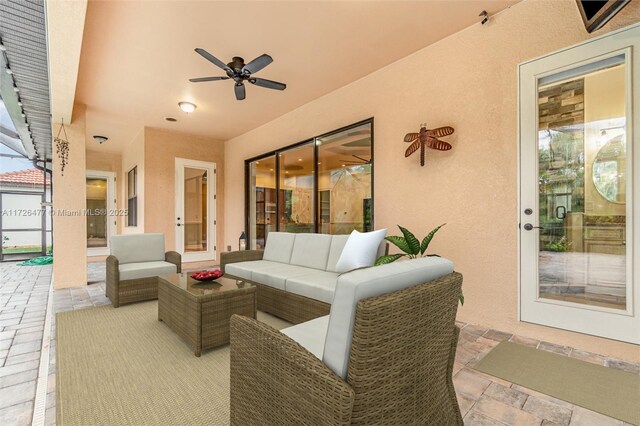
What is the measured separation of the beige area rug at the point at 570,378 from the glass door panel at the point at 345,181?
2179 mm

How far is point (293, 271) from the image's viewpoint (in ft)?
11.1

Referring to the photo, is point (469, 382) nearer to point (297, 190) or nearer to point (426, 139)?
point (426, 139)

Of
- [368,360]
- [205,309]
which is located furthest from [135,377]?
[368,360]

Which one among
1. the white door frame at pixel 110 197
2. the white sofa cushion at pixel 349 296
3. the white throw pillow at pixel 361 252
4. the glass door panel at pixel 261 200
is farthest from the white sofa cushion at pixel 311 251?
the white door frame at pixel 110 197

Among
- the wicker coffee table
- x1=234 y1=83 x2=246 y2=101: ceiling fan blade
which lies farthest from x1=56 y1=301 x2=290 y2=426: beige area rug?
x1=234 y1=83 x2=246 y2=101: ceiling fan blade

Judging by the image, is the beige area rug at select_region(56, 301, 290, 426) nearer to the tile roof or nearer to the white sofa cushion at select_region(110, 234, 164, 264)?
the white sofa cushion at select_region(110, 234, 164, 264)

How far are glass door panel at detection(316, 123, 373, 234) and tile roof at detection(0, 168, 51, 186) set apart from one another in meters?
7.22

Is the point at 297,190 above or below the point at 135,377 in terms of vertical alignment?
above

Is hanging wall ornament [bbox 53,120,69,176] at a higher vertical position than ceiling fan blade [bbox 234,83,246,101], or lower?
lower

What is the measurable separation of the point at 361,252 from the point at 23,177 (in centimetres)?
855

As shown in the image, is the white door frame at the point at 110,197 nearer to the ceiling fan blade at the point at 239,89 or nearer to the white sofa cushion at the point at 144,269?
the white sofa cushion at the point at 144,269

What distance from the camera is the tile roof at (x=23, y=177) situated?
22.1 ft

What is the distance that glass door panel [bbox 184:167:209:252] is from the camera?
678cm

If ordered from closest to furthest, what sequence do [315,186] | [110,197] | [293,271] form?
[293,271]
[315,186]
[110,197]
